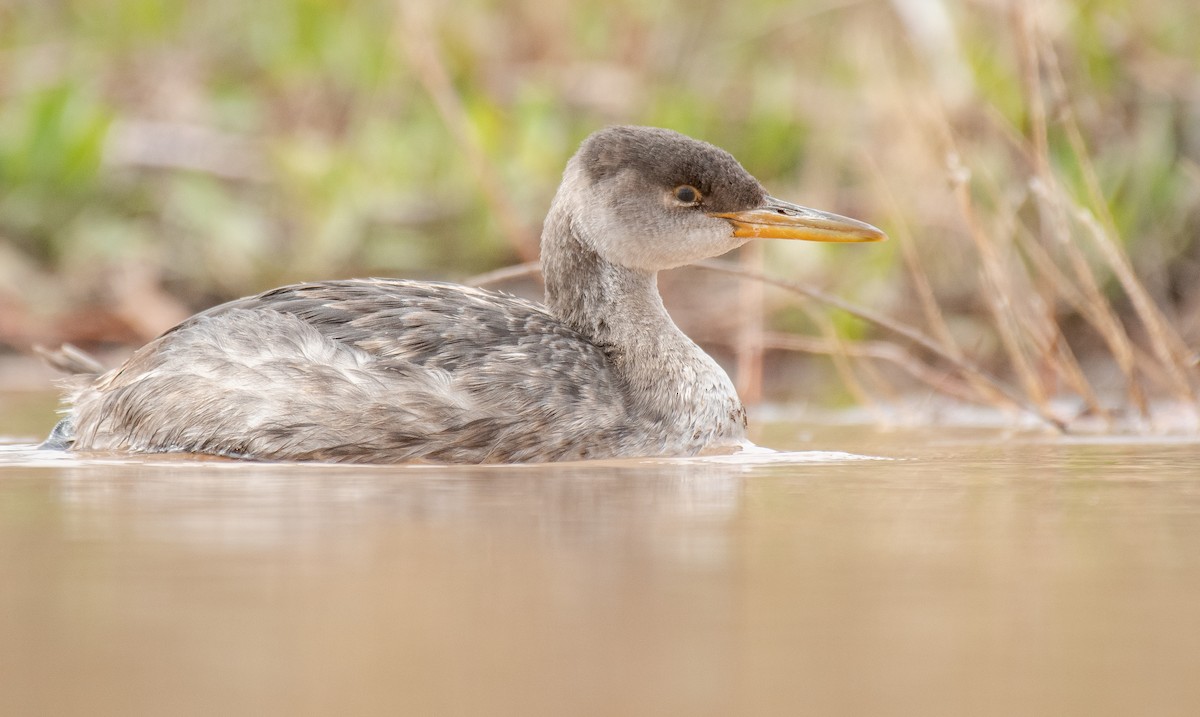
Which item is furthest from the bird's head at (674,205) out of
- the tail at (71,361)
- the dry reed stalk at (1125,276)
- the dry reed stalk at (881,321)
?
the tail at (71,361)

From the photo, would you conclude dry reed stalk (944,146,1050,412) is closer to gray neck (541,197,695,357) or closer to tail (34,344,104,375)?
gray neck (541,197,695,357)

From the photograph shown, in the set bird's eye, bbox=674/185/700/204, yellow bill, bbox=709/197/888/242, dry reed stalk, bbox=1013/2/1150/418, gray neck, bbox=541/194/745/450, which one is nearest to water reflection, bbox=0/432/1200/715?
gray neck, bbox=541/194/745/450

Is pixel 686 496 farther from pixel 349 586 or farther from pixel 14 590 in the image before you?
pixel 14 590

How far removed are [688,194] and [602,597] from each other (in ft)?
10.6

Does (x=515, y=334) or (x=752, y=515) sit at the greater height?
(x=515, y=334)

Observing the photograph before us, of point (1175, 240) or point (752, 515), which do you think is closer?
point (752, 515)

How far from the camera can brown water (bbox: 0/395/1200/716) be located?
7.06ft

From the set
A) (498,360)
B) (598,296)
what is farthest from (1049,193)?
(498,360)

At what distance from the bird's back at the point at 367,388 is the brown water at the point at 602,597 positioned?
2.19 ft

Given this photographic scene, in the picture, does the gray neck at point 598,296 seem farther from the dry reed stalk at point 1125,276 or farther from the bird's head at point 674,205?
the dry reed stalk at point 1125,276

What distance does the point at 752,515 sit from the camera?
370 cm

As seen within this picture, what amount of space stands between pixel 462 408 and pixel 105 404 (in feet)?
4.14

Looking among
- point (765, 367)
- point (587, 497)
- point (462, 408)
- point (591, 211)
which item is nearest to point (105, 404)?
point (462, 408)

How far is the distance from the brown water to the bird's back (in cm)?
67
